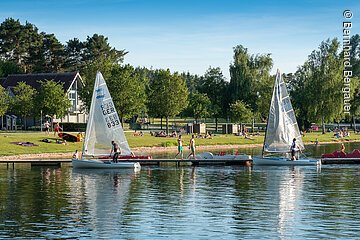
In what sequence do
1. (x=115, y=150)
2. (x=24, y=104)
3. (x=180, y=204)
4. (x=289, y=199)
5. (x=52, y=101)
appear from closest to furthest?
(x=180, y=204) → (x=289, y=199) → (x=115, y=150) → (x=52, y=101) → (x=24, y=104)

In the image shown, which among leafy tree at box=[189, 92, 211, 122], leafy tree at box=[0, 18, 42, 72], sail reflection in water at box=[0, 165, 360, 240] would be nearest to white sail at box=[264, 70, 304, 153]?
sail reflection in water at box=[0, 165, 360, 240]

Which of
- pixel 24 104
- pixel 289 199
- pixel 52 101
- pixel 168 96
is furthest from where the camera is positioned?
pixel 168 96

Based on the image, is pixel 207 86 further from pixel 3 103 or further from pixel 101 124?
pixel 101 124

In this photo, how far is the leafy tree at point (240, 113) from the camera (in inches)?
5089

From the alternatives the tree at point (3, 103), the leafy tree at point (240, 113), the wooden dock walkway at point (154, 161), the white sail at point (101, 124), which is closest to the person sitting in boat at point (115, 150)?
the white sail at point (101, 124)

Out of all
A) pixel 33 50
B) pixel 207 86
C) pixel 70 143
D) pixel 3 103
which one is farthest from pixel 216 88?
pixel 70 143

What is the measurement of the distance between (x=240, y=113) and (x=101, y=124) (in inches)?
2804

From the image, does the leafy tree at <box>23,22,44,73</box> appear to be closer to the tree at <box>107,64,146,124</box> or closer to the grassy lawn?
the tree at <box>107,64,146,124</box>

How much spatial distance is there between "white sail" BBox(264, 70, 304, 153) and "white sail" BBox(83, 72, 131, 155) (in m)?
13.7

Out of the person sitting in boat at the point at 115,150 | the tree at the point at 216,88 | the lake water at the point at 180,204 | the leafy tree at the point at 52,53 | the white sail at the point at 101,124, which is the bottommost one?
the lake water at the point at 180,204

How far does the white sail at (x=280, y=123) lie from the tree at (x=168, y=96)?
175 ft

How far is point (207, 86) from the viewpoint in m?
143

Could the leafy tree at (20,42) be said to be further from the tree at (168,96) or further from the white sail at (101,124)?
the white sail at (101,124)

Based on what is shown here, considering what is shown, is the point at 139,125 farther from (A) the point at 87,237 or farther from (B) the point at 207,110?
(A) the point at 87,237
